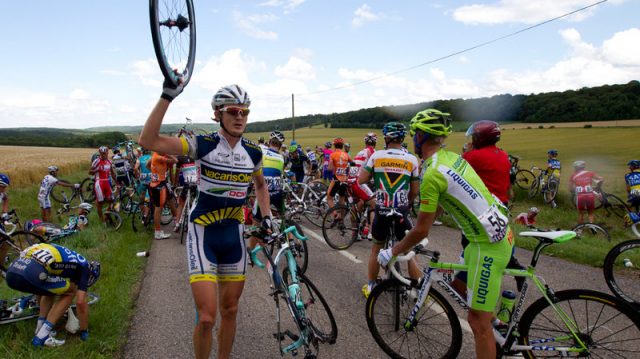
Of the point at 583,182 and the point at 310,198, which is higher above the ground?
the point at 583,182

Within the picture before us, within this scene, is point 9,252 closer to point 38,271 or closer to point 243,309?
point 38,271

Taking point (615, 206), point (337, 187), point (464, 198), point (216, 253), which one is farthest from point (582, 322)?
point (615, 206)

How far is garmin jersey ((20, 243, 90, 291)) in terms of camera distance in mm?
3988

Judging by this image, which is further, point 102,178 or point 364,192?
point 102,178

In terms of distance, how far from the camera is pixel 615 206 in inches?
446

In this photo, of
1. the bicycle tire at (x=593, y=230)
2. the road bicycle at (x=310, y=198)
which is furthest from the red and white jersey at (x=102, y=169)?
the bicycle tire at (x=593, y=230)

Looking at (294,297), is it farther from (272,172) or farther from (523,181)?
(523,181)

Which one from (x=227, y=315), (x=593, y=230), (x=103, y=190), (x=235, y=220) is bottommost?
(x=593, y=230)

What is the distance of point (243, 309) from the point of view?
484 cm

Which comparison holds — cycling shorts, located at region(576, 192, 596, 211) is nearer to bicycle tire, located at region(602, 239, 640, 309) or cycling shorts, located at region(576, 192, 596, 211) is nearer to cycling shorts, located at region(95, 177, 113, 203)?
bicycle tire, located at region(602, 239, 640, 309)

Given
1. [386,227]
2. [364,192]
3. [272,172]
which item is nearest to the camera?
[386,227]

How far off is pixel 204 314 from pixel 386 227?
8.95ft

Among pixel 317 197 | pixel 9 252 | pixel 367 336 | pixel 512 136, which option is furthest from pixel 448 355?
pixel 512 136

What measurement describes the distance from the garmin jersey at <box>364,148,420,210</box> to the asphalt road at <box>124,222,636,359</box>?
1.50m
